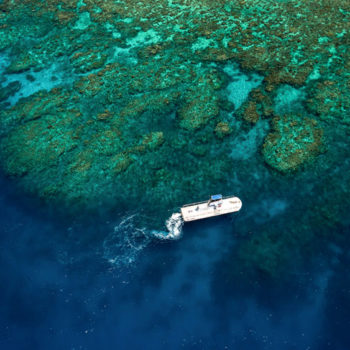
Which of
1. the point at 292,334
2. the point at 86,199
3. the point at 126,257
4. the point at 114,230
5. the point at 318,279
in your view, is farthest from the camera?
the point at 86,199

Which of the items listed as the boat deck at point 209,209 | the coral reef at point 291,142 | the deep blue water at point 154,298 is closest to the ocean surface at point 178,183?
the deep blue water at point 154,298

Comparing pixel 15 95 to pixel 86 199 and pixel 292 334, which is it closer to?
pixel 86 199

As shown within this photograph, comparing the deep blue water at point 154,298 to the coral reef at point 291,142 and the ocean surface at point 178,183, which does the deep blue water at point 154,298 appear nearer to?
the ocean surface at point 178,183

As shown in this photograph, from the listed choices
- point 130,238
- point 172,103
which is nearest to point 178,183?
point 130,238

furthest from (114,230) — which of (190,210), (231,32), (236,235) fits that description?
(231,32)

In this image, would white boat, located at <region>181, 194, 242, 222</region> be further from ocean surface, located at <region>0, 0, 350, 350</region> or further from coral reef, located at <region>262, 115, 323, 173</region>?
coral reef, located at <region>262, 115, 323, 173</region>

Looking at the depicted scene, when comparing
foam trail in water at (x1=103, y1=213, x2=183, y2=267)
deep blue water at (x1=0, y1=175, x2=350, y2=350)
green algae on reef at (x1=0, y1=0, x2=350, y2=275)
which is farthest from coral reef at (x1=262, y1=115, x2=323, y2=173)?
foam trail in water at (x1=103, y1=213, x2=183, y2=267)

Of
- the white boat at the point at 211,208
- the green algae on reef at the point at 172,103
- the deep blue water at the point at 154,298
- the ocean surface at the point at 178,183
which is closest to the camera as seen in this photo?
the deep blue water at the point at 154,298
